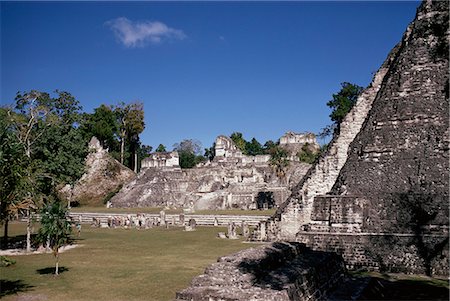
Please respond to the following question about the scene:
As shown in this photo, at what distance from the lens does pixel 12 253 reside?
55.8 feet

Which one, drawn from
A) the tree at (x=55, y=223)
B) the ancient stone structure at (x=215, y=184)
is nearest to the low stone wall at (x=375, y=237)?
the tree at (x=55, y=223)

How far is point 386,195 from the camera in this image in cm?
1429

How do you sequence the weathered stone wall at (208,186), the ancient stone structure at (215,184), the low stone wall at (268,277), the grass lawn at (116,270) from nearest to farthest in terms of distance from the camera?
1. the low stone wall at (268,277)
2. the grass lawn at (116,270)
3. the ancient stone structure at (215,184)
4. the weathered stone wall at (208,186)

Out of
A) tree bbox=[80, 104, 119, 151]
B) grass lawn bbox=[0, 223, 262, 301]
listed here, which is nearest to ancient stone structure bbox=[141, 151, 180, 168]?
tree bbox=[80, 104, 119, 151]

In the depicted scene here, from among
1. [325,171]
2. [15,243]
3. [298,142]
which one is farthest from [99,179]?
[325,171]

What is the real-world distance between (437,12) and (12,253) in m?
19.1

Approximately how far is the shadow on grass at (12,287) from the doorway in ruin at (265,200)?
30.1 m

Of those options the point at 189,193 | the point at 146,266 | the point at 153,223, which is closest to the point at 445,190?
the point at 146,266

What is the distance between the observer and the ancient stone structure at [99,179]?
50.5 metres

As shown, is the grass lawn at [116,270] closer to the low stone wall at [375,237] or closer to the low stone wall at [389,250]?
the low stone wall at [375,237]

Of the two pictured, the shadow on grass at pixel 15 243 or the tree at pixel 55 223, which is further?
the shadow on grass at pixel 15 243

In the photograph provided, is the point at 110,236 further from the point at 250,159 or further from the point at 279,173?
the point at 250,159

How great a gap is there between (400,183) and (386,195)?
0.67 meters

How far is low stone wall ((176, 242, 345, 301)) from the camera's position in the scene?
23.4 feet
